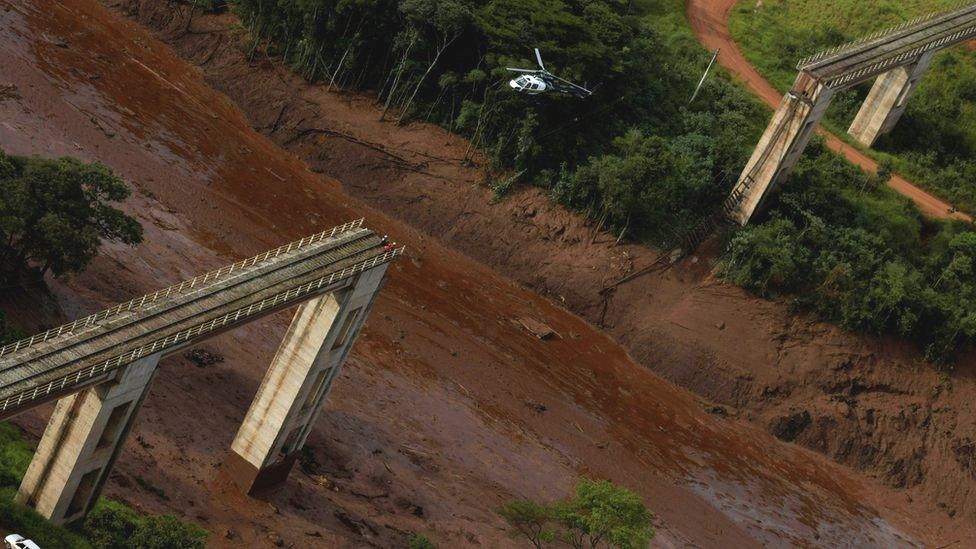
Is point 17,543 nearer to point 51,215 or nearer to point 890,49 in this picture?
point 51,215

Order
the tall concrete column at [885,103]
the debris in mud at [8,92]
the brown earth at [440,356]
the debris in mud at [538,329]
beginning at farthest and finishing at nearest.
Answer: the tall concrete column at [885,103], the debris in mud at [8,92], the debris in mud at [538,329], the brown earth at [440,356]

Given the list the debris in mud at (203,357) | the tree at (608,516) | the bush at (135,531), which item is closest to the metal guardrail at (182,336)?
the bush at (135,531)

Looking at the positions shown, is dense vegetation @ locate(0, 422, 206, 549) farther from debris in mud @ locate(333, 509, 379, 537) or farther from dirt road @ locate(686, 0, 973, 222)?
dirt road @ locate(686, 0, 973, 222)

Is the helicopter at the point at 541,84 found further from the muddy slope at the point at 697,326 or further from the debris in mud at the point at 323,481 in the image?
the debris in mud at the point at 323,481

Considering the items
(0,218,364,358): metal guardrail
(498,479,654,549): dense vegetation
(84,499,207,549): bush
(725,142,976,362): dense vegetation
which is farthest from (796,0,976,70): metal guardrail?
(84,499,207,549): bush

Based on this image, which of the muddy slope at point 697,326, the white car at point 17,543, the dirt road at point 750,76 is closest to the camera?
the white car at point 17,543
